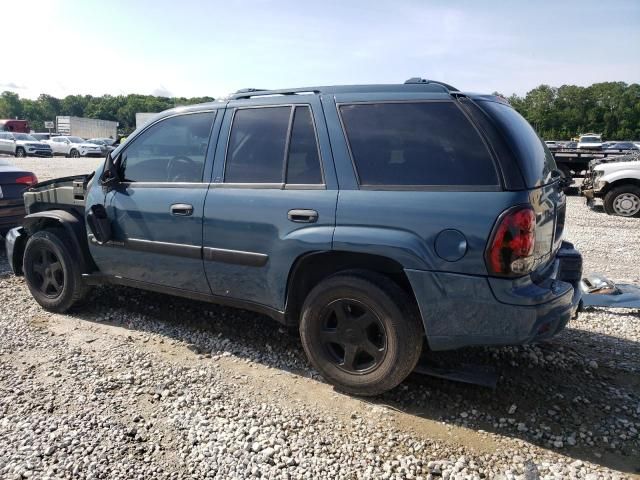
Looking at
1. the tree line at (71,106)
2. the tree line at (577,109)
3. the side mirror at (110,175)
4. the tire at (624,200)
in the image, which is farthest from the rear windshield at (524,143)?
the tree line at (71,106)

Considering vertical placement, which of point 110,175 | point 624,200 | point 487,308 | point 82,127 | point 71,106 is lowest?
point 624,200

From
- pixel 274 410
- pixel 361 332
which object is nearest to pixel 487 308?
pixel 361 332

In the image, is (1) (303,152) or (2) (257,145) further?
(2) (257,145)

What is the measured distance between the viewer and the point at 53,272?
4.58 metres

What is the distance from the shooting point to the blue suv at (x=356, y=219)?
109 inches

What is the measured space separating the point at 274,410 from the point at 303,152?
5.42 feet

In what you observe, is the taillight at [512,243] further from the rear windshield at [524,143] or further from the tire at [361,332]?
the tire at [361,332]

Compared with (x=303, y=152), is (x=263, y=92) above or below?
above

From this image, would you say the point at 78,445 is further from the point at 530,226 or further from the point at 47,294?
the point at 530,226

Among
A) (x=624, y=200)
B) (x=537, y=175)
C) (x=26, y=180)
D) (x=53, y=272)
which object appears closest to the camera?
(x=537, y=175)

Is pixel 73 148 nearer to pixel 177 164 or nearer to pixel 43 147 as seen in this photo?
pixel 43 147

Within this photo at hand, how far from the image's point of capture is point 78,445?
2.71 meters

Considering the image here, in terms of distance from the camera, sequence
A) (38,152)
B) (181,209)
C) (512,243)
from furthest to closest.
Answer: (38,152)
(181,209)
(512,243)

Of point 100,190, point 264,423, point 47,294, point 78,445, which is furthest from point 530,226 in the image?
point 47,294
